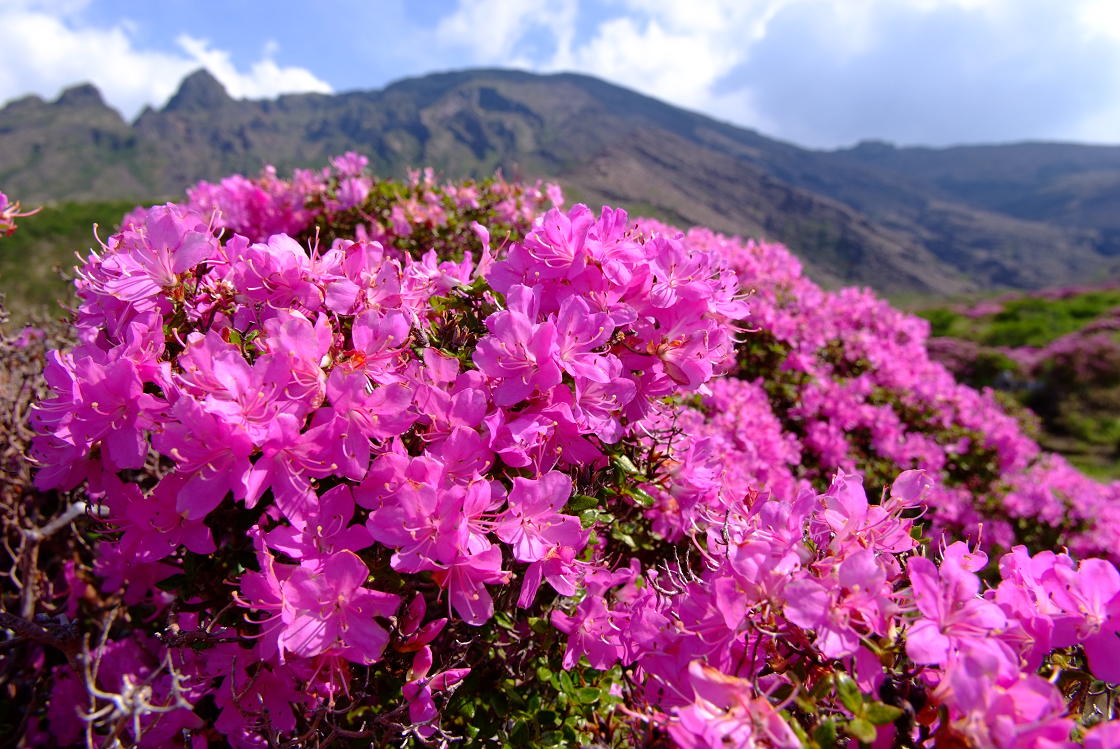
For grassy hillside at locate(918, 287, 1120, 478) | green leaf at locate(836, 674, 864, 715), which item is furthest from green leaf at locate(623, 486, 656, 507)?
grassy hillside at locate(918, 287, 1120, 478)

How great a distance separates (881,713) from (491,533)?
2.87ft

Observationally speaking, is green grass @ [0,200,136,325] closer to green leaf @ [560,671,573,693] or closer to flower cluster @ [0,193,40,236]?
flower cluster @ [0,193,40,236]

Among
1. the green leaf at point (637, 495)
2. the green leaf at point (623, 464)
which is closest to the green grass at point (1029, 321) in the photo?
the green leaf at point (637, 495)

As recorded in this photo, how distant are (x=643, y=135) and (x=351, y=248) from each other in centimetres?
16959

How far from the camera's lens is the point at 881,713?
109cm

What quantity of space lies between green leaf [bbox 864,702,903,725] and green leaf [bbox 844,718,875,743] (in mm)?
26

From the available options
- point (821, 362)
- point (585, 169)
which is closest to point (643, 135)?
point (585, 169)

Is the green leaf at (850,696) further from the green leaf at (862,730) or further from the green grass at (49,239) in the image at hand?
the green grass at (49,239)

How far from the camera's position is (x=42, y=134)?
607 feet

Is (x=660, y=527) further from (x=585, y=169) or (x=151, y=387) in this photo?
(x=585, y=169)

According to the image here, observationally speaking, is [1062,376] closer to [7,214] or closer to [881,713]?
[881,713]

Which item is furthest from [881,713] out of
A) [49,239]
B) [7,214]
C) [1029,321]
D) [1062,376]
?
[49,239]

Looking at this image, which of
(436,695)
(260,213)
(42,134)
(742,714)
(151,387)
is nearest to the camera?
(742,714)

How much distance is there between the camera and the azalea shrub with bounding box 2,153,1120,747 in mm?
1207
